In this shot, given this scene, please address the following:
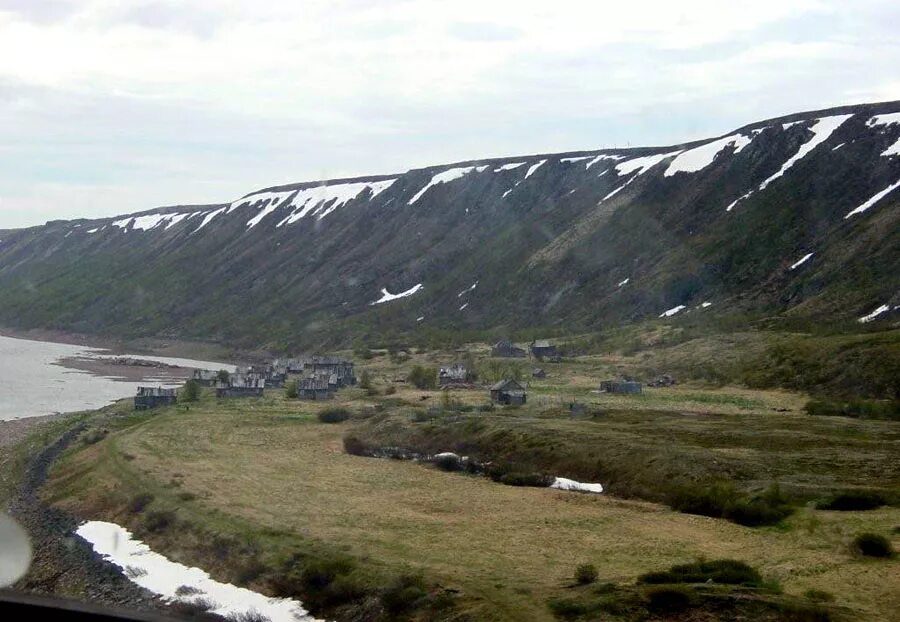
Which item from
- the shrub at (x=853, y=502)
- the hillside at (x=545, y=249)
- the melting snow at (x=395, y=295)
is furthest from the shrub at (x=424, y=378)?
the melting snow at (x=395, y=295)

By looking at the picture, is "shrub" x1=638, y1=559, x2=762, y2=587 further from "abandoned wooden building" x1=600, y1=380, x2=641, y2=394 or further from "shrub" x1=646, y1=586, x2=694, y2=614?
"abandoned wooden building" x1=600, y1=380, x2=641, y2=394

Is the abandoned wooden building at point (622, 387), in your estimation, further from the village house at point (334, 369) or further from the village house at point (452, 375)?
the village house at point (334, 369)

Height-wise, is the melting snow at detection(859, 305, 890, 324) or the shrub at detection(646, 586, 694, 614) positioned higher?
the melting snow at detection(859, 305, 890, 324)

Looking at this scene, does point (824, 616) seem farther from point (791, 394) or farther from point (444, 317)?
point (444, 317)

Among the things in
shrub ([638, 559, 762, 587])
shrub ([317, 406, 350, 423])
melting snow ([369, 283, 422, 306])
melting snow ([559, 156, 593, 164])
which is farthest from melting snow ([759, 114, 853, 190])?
shrub ([638, 559, 762, 587])

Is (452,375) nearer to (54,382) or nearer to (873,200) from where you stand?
(54,382)

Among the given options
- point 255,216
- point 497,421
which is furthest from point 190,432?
point 255,216

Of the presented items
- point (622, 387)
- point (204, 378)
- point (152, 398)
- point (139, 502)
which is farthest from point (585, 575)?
point (204, 378)
